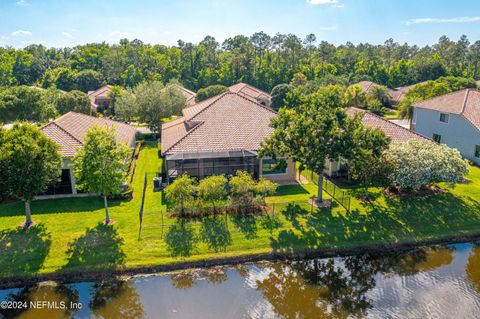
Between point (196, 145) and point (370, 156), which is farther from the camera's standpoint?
point (196, 145)

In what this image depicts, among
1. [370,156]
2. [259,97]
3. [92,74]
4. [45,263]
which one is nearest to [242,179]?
[370,156]

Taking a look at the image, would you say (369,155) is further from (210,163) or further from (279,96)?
(279,96)

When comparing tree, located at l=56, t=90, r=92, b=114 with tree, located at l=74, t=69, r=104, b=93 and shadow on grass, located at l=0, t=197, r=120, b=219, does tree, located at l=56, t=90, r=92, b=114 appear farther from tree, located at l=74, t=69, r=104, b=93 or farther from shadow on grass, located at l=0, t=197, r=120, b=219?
tree, located at l=74, t=69, r=104, b=93

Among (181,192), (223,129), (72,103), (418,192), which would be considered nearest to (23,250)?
(181,192)

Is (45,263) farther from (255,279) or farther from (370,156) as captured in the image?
(370,156)

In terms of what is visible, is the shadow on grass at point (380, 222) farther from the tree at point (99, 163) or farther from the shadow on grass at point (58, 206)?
the shadow on grass at point (58, 206)

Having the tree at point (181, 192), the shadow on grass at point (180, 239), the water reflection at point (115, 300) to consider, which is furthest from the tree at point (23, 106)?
the water reflection at point (115, 300)
